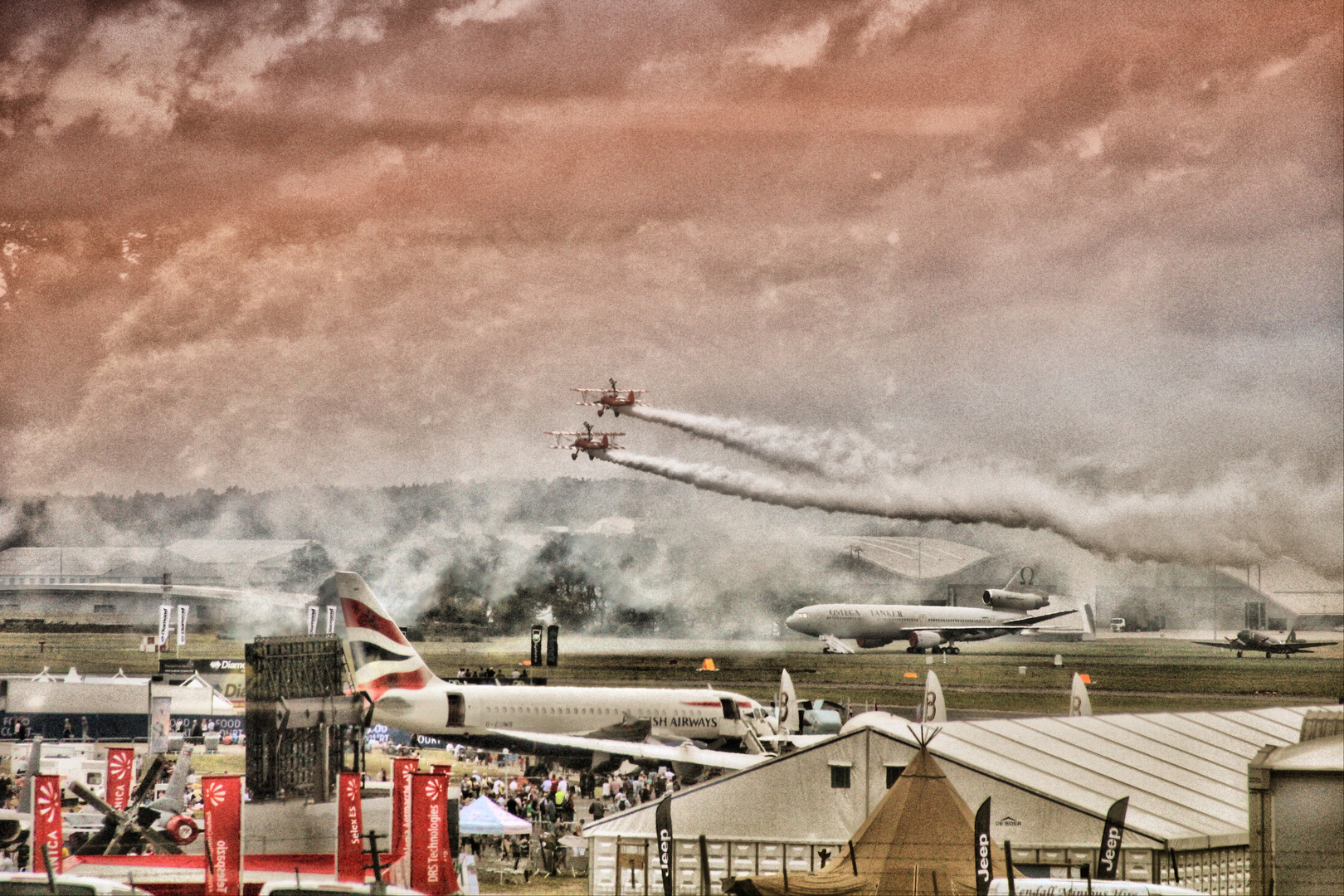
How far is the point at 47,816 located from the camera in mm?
11680

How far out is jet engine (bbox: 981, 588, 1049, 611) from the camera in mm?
25578

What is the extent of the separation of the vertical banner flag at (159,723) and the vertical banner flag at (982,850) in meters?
14.4

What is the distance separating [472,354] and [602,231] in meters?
3.98

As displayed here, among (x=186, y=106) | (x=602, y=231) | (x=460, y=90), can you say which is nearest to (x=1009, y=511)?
(x=602, y=231)

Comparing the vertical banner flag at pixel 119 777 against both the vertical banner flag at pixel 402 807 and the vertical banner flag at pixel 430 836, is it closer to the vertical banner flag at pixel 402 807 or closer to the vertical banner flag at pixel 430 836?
the vertical banner flag at pixel 402 807

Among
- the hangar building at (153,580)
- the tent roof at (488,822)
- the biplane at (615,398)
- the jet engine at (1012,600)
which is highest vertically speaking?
the biplane at (615,398)

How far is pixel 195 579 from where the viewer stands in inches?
1166

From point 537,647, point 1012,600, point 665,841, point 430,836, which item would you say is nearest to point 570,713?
point 537,647

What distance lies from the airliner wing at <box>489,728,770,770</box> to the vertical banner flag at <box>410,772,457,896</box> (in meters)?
6.33

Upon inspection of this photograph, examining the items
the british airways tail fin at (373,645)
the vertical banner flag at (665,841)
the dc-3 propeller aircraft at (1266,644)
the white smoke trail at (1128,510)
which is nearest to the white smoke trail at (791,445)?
the white smoke trail at (1128,510)

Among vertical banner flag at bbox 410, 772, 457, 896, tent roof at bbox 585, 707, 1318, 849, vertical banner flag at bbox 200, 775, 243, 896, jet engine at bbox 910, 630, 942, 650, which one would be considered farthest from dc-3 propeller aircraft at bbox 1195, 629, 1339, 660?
vertical banner flag at bbox 200, 775, 243, 896

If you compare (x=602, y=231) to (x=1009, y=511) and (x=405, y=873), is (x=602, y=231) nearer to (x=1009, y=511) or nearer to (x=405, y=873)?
(x=1009, y=511)

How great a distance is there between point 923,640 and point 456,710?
945 cm

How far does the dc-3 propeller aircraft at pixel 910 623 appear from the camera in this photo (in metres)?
26.1
